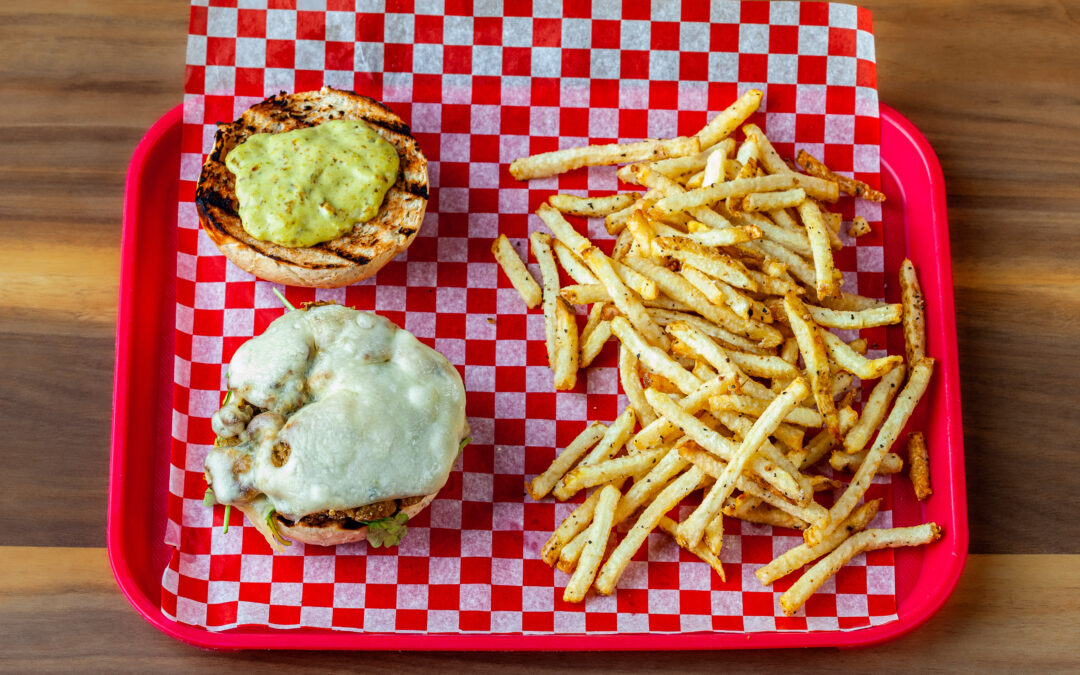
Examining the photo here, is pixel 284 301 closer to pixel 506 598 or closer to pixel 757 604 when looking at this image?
pixel 506 598

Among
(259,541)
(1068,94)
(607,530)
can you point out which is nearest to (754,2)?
(1068,94)

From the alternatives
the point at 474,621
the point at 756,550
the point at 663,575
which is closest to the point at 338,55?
the point at 474,621

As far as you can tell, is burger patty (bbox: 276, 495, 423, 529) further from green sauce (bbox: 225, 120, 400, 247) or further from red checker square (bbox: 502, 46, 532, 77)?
red checker square (bbox: 502, 46, 532, 77)

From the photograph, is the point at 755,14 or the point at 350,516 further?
the point at 755,14

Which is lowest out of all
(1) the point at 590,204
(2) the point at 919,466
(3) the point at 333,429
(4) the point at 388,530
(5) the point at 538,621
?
(5) the point at 538,621

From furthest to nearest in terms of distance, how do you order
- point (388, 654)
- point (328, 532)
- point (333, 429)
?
point (388, 654) < point (328, 532) < point (333, 429)

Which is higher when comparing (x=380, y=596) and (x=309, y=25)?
(x=309, y=25)

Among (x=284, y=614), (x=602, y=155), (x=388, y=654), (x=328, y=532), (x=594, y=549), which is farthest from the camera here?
(x=602, y=155)

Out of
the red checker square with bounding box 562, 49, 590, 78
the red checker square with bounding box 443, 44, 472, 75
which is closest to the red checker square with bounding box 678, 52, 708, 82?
the red checker square with bounding box 562, 49, 590, 78
